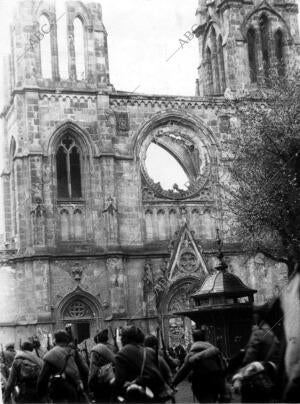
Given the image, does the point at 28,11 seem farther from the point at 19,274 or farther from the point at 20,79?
the point at 19,274

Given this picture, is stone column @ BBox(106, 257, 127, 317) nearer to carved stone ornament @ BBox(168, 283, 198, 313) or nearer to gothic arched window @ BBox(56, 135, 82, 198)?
carved stone ornament @ BBox(168, 283, 198, 313)

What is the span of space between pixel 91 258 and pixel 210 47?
46.1 feet

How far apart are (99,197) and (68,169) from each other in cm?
187

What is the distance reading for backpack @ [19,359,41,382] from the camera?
46.4 ft

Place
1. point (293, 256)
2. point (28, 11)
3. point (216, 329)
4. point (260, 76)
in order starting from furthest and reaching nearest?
point (260, 76), point (28, 11), point (293, 256), point (216, 329)

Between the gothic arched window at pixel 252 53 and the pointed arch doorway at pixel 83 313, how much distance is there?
546 inches

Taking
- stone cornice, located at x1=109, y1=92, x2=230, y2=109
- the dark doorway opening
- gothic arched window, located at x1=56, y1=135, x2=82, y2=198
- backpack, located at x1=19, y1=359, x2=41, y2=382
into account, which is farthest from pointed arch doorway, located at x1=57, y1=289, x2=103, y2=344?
backpack, located at x1=19, y1=359, x2=41, y2=382

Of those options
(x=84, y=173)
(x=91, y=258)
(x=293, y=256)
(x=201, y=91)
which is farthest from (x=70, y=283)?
(x=201, y=91)

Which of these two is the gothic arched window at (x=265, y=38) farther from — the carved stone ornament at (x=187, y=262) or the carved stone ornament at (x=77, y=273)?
the carved stone ornament at (x=77, y=273)

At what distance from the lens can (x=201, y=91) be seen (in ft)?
150

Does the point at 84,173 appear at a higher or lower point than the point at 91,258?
higher

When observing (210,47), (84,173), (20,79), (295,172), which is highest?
(210,47)

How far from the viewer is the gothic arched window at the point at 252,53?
42062 mm

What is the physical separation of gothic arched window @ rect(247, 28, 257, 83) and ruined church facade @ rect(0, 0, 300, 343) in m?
0.54
